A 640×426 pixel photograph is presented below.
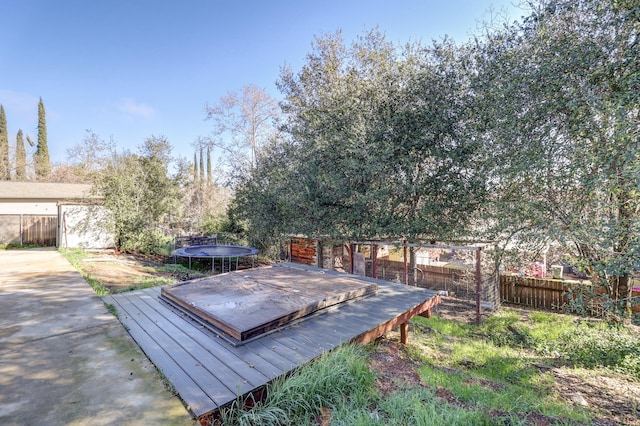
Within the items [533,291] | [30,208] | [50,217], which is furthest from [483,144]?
[30,208]

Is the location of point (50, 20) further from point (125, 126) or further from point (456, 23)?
point (456, 23)

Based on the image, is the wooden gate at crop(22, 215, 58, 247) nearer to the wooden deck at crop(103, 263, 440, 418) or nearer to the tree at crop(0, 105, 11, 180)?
the wooden deck at crop(103, 263, 440, 418)

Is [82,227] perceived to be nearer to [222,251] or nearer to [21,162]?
[222,251]

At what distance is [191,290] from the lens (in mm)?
4523

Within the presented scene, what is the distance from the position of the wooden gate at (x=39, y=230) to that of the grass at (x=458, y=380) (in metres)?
15.1

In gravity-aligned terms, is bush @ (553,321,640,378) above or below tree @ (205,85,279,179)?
below

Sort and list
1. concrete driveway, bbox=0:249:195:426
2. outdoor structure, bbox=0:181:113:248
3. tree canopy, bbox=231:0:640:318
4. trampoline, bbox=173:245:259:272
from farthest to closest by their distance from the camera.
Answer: outdoor structure, bbox=0:181:113:248
trampoline, bbox=173:245:259:272
tree canopy, bbox=231:0:640:318
concrete driveway, bbox=0:249:195:426

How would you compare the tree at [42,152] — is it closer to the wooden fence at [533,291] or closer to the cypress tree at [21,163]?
the cypress tree at [21,163]

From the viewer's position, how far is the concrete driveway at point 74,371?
2.04m

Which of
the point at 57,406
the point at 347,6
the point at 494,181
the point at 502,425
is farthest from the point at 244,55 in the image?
the point at 502,425

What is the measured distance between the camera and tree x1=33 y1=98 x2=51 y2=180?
76.0 feet

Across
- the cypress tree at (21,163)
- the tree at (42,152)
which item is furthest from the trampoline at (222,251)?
the cypress tree at (21,163)

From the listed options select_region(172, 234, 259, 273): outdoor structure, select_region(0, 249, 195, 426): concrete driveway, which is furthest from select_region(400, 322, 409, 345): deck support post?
select_region(172, 234, 259, 273): outdoor structure

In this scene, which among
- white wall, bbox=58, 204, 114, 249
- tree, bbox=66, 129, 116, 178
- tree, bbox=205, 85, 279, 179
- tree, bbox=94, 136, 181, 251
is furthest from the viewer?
tree, bbox=205, 85, 279, 179
